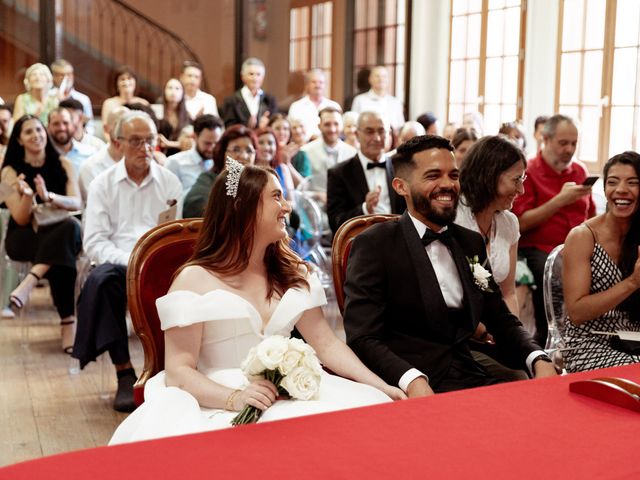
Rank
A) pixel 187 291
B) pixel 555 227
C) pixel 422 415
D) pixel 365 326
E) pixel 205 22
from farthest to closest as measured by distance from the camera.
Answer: pixel 205 22 → pixel 555 227 → pixel 365 326 → pixel 187 291 → pixel 422 415

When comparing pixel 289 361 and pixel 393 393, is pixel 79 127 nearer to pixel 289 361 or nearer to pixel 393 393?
pixel 393 393

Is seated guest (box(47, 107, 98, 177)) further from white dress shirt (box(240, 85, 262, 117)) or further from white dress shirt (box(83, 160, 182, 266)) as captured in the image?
white dress shirt (box(240, 85, 262, 117))

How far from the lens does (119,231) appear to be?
4750 mm

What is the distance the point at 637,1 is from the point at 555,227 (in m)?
3.52

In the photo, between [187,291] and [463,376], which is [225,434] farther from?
[463,376]

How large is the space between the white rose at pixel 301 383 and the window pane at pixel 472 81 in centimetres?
825

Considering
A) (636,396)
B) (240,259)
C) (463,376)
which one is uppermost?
(240,259)

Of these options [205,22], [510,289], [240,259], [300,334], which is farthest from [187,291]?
[205,22]

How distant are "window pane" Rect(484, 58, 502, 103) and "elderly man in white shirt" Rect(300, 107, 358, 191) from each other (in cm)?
277

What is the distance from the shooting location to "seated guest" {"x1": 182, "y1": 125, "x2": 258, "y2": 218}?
4.92 meters

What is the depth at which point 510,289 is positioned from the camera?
3.55 metres

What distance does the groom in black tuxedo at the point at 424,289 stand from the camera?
281 cm

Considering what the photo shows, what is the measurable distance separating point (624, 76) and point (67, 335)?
503cm

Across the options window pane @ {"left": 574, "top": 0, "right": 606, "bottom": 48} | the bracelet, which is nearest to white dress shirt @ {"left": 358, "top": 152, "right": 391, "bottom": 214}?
the bracelet
